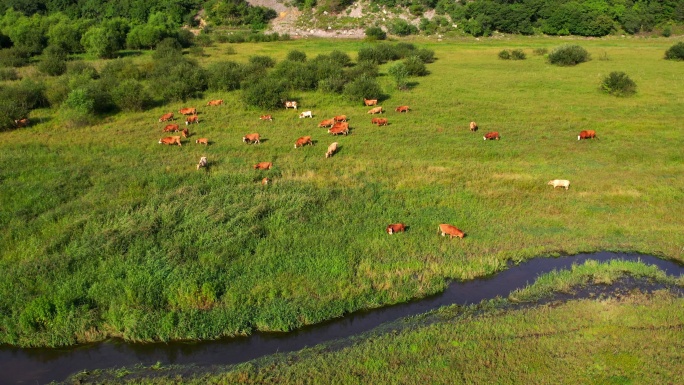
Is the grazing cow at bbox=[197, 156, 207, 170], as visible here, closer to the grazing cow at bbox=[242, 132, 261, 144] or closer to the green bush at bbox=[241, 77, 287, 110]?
the grazing cow at bbox=[242, 132, 261, 144]

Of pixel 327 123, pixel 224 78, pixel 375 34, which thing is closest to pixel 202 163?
pixel 327 123

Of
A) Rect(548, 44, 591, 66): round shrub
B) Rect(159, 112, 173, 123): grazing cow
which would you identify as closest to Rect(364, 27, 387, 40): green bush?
Rect(548, 44, 591, 66): round shrub

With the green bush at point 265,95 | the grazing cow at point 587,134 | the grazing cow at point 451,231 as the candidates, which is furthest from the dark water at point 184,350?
the green bush at point 265,95

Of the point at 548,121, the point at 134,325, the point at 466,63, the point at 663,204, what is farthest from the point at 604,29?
the point at 134,325

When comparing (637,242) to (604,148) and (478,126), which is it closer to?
(604,148)

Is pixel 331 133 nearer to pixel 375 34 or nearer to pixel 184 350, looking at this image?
pixel 184 350

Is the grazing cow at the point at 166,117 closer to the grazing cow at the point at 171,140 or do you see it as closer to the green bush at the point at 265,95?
the grazing cow at the point at 171,140
